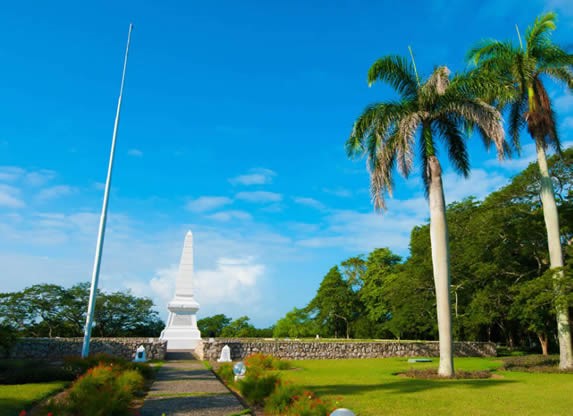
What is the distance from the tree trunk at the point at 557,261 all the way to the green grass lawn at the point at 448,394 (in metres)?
1.95

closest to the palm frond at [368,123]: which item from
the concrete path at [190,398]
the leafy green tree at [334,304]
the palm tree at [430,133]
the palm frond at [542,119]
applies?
the palm tree at [430,133]

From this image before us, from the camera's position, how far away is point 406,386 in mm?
11047

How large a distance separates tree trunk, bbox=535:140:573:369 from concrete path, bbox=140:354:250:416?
12159 mm

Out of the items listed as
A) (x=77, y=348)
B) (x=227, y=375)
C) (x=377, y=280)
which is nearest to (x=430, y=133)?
(x=227, y=375)

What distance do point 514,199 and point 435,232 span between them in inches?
549

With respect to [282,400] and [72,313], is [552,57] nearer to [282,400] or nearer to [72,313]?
[282,400]

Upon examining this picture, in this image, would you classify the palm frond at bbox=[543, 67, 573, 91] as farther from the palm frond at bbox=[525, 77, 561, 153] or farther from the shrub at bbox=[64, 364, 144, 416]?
the shrub at bbox=[64, 364, 144, 416]

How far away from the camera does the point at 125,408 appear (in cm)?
714

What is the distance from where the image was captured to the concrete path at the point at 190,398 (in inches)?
286

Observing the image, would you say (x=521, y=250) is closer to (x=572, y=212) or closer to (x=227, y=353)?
(x=572, y=212)

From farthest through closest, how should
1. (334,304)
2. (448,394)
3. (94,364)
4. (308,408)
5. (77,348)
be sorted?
(334,304)
(77,348)
(94,364)
(448,394)
(308,408)

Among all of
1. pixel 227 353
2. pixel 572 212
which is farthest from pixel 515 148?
pixel 227 353

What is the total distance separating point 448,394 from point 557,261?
923cm

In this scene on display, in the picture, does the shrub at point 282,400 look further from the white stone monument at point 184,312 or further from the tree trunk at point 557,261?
the white stone monument at point 184,312
